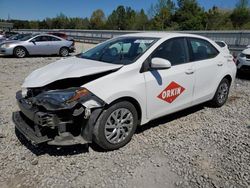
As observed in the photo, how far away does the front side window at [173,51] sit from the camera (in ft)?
13.7

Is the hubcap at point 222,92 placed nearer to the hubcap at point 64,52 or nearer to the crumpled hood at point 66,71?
the crumpled hood at point 66,71

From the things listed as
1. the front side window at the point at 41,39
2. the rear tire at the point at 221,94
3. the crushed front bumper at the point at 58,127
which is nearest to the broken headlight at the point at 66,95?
the crushed front bumper at the point at 58,127

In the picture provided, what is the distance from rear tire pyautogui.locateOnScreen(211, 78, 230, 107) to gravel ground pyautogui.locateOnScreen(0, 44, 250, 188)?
76 cm

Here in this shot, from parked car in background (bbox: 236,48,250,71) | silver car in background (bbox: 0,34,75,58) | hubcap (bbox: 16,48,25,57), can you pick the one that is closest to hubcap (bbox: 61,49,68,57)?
silver car in background (bbox: 0,34,75,58)

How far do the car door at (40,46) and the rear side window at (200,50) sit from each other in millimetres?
12016

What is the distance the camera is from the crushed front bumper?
3223mm

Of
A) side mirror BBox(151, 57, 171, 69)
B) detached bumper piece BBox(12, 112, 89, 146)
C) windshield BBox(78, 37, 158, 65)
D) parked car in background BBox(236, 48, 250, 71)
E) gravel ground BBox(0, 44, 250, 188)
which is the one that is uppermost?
windshield BBox(78, 37, 158, 65)

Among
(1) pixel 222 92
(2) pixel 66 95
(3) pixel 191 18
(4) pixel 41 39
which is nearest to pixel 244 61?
(1) pixel 222 92

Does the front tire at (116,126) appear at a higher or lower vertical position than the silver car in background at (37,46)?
lower

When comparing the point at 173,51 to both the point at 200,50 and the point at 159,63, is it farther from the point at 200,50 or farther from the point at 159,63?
the point at 200,50

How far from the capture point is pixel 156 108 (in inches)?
160

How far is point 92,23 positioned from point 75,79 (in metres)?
81.1

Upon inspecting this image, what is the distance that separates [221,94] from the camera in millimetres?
5574

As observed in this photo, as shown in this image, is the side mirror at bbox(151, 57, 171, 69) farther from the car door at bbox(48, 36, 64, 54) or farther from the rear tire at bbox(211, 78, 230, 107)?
the car door at bbox(48, 36, 64, 54)
